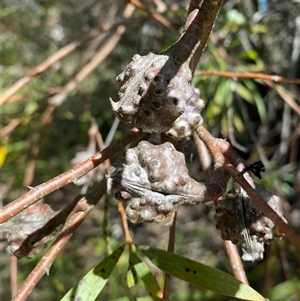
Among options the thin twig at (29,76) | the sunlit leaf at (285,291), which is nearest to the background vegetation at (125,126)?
the sunlit leaf at (285,291)

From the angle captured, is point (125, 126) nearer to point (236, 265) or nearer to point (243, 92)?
point (243, 92)

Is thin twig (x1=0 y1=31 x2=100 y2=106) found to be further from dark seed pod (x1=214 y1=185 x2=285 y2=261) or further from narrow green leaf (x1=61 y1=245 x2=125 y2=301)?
dark seed pod (x1=214 y1=185 x2=285 y2=261)

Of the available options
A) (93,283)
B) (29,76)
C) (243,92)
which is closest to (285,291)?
(243,92)

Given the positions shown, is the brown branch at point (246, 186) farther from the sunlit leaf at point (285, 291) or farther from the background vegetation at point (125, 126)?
the sunlit leaf at point (285, 291)

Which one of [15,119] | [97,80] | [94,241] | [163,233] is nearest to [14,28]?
[97,80]

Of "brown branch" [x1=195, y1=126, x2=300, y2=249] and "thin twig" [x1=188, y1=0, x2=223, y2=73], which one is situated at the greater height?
"thin twig" [x1=188, y1=0, x2=223, y2=73]

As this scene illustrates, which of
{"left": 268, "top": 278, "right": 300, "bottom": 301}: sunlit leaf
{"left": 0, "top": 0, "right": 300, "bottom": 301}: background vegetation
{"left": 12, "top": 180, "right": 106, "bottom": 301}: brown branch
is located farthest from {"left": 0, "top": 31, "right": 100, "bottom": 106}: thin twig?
{"left": 268, "top": 278, "right": 300, "bottom": 301}: sunlit leaf

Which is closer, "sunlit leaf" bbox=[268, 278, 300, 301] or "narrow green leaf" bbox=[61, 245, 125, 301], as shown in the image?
"narrow green leaf" bbox=[61, 245, 125, 301]
